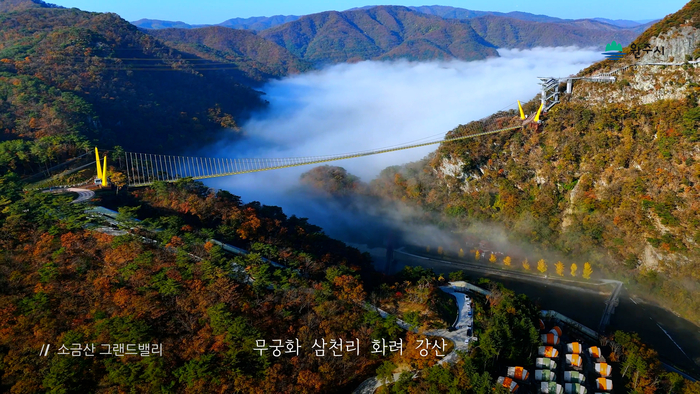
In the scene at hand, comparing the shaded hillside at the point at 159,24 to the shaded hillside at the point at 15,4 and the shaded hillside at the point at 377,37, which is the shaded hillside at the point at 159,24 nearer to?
the shaded hillside at the point at 377,37

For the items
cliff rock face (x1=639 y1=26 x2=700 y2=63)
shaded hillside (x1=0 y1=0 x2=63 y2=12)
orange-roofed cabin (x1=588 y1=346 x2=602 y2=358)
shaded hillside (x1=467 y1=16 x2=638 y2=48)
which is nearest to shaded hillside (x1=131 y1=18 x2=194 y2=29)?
shaded hillside (x1=0 y1=0 x2=63 y2=12)

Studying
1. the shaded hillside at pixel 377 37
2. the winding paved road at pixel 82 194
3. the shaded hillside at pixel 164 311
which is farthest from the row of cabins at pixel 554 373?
the shaded hillside at pixel 377 37

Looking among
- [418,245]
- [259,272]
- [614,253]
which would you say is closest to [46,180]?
[259,272]

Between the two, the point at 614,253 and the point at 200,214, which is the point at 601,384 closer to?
the point at 614,253

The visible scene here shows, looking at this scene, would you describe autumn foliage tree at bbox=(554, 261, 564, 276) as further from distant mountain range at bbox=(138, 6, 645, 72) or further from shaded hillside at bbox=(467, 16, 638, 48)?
shaded hillside at bbox=(467, 16, 638, 48)

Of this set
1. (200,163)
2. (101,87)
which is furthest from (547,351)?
(101,87)

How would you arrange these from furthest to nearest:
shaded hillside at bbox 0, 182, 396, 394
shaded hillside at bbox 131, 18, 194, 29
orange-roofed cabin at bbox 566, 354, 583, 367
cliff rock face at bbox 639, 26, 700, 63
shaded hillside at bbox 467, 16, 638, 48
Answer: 1. shaded hillside at bbox 131, 18, 194, 29
2. shaded hillside at bbox 467, 16, 638, 48
3. cliff rock face at bbox 639, 26, 700, 63
4. orange-roofed cabin at bbox 566, 354, 583, 367
5. shaded hillside at bbox 0, 182, 396, 394
